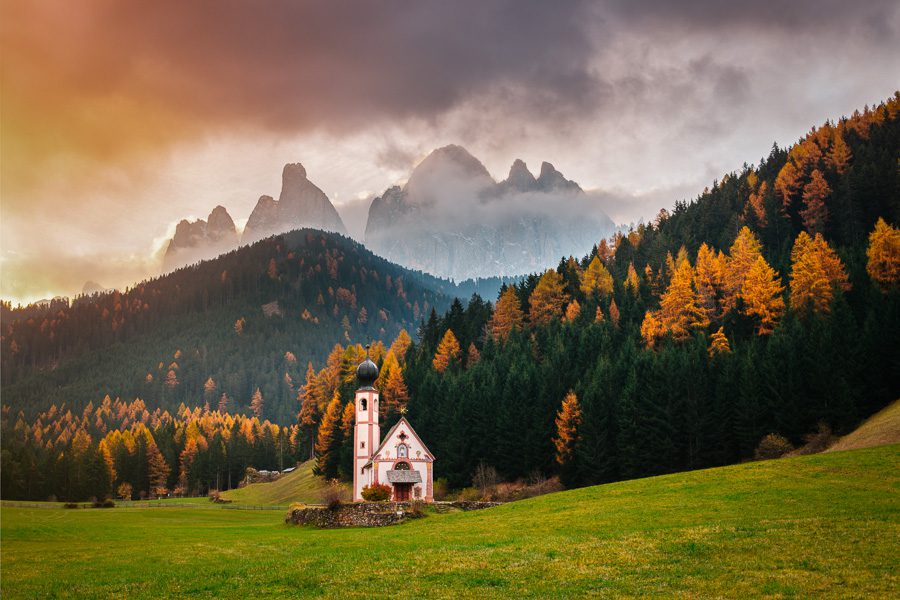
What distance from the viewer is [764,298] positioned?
237ft

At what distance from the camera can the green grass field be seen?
693 inches

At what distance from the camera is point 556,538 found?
26.6 meters

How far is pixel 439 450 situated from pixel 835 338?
45.5 meters

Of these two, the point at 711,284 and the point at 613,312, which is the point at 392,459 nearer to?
the point at 613,312

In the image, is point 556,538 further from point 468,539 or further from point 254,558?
point 254,558

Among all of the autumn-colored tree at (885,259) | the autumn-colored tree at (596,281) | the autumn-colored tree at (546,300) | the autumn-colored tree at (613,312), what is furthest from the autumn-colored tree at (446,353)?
the autumn-colored tree at (885,259)

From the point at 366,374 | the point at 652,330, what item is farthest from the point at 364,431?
the point at 652,330

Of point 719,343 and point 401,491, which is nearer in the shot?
point 719,343

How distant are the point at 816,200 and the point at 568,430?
6269cm

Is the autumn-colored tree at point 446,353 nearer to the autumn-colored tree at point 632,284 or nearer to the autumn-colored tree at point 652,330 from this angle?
the autumn-colored tree at point 632,284

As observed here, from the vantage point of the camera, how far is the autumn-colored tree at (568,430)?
221ft

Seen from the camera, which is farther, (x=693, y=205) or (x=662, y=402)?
(x=693, y=205)

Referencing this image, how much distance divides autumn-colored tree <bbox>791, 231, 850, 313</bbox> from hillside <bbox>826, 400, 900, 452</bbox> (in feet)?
55.0

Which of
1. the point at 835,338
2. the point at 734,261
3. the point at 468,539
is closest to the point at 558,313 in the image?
the point at 734,261
